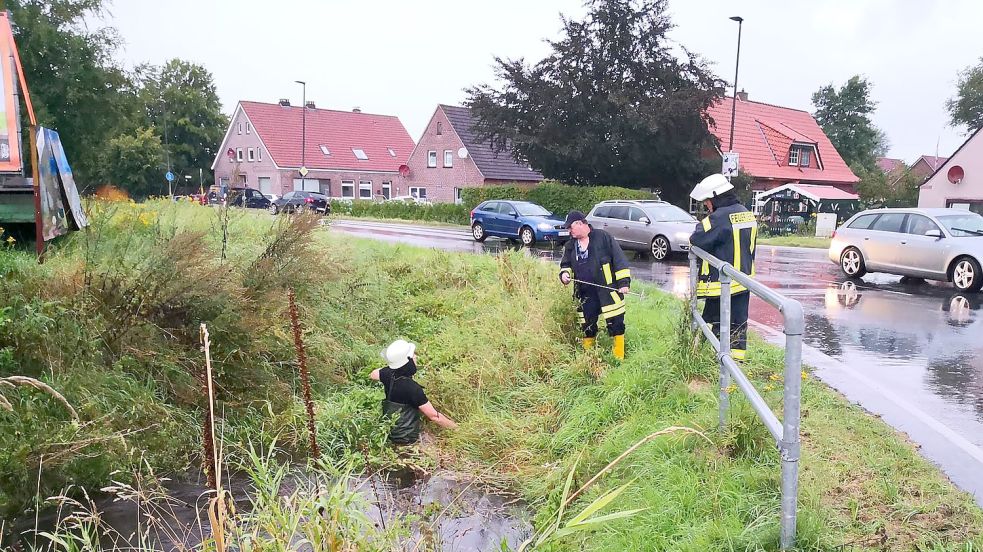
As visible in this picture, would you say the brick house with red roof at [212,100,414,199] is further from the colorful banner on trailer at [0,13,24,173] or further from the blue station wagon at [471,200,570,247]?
the colorful banner on trailer at [0,13,24,173]

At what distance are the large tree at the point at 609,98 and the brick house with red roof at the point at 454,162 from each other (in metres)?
13.6

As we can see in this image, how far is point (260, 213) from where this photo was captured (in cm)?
1013

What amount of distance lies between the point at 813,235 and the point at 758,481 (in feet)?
82.2

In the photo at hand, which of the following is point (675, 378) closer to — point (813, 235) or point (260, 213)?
point (260, 213)

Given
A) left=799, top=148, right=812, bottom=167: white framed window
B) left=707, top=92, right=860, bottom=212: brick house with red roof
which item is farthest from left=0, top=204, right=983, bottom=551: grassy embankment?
left=799, top=148, right=812, bottom=167: white framed window

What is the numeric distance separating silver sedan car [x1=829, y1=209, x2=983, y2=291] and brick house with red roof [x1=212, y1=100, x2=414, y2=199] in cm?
3952

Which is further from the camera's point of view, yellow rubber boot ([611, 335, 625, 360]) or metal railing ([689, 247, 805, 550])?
yellow rubber boot ([611, 335, 625, 360])

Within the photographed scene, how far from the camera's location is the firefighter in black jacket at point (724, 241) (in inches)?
217

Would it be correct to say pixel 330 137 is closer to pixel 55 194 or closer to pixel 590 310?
pixel 55 194

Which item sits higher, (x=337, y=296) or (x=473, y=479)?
(x=337, y=296)

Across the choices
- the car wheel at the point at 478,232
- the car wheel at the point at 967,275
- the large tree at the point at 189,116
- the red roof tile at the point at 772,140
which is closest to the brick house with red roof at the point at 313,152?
the large tree at the point at 189,116

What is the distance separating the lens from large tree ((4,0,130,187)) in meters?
23.3

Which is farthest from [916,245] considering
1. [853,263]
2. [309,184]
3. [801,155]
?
[309,184]

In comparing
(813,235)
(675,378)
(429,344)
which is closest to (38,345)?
(429,344)
